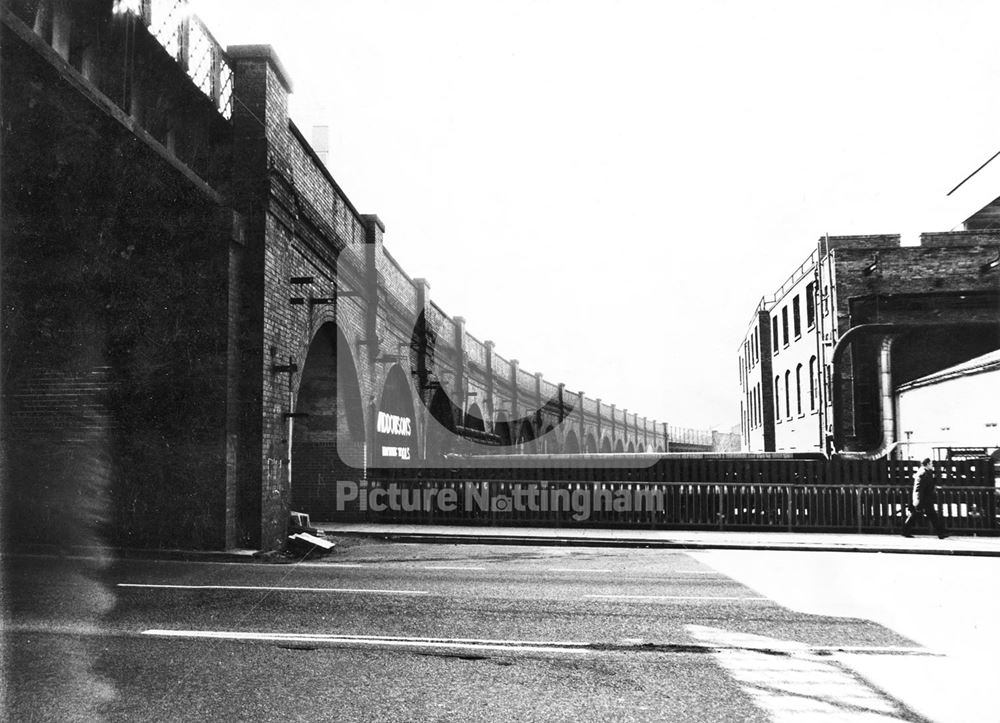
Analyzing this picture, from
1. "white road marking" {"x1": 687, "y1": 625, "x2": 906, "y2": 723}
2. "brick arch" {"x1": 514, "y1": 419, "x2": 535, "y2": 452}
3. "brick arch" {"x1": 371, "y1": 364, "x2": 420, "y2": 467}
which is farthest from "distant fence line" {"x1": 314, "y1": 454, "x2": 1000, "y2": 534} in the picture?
"brick arch" {"x1": 514, "y1": 419, "x2": 535, "y2": 452}

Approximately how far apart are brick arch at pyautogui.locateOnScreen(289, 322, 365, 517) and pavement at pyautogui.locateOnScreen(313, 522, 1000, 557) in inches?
30.4

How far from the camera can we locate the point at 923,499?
50.1 ft

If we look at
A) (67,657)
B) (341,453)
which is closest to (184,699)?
(67,657)

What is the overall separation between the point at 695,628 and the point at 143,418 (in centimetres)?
848

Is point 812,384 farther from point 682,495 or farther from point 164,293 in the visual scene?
point 164,293

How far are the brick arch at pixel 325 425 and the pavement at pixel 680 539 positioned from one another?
772 mm

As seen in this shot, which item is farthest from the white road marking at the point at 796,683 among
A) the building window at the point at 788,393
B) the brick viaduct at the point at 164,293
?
the building window at the point at 788,393

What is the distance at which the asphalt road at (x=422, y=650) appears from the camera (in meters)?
4.56

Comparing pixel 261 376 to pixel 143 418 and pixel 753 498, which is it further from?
pixel 753 498

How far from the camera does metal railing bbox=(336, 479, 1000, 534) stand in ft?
53.2

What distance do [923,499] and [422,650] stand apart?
12940 millimetres

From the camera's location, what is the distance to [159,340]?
11.5 meters

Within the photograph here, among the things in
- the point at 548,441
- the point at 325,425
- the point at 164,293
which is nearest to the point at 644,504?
the point at 325,425

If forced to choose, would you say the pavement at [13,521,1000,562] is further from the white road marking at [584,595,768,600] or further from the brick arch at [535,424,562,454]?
the brick arch at [535,424,562,454]
